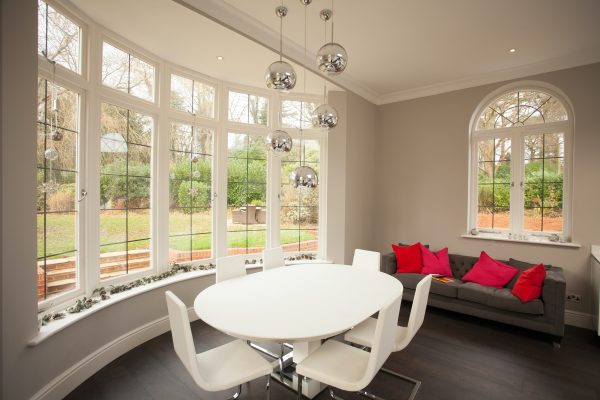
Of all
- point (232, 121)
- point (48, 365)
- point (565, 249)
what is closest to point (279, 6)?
point (232, 121)

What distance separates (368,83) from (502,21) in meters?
1.78

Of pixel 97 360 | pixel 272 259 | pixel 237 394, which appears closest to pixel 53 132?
pixel 97 360

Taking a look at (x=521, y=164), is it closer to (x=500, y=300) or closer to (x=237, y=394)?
(x=500, y=300)

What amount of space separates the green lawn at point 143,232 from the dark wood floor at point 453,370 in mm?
1023

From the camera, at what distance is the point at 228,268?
271 centimetres

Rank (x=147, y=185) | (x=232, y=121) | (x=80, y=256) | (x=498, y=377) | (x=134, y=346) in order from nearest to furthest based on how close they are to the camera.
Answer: (x=498, y=377) → (x=80, y=256) → (x=134, y=346) → (x=147, y=185) → (x=232, y=121)

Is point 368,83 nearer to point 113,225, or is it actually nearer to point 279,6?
point 279,6

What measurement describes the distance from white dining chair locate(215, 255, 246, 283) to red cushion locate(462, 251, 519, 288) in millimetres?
2819

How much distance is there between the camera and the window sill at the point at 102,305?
200 centimetres

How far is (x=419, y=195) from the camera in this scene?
179 inches

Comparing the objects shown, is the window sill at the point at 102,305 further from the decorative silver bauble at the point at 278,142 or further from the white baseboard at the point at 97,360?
the decorative silver bauble at the point at 278,142

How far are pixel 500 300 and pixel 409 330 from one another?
1.75 m

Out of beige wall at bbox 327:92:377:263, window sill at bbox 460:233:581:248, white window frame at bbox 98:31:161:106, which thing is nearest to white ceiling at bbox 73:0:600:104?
white window frame at bbox 98:31:161:106

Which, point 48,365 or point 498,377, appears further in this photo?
point 498,377
